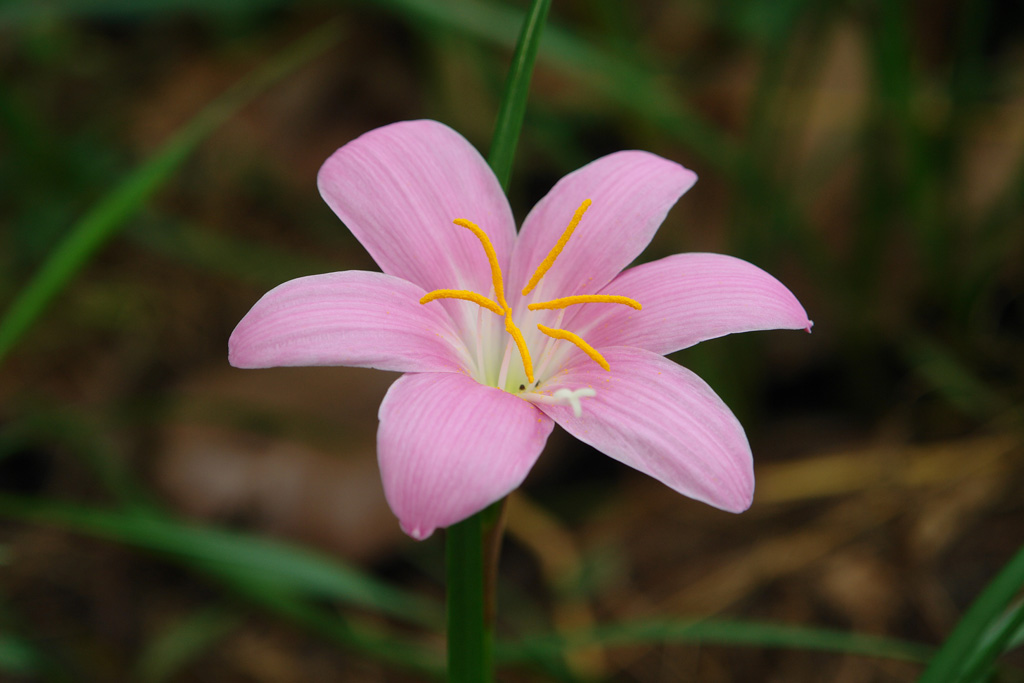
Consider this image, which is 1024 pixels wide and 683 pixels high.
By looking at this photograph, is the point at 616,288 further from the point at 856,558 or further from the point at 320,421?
the point at 320,421

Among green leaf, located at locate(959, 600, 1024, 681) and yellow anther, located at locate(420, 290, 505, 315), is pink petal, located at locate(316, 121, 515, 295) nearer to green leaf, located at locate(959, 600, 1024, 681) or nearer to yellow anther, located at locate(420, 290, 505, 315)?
yellow anther, located at locate(420, 290, 505, 315)

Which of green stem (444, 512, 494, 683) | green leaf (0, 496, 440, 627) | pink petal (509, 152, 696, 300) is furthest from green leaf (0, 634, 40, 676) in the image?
pink petal (509, 152, 696, 300)

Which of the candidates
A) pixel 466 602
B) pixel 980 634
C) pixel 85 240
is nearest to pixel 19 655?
pixel 85 240

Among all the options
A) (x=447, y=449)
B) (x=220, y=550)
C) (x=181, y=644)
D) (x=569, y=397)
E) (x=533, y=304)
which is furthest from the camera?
(x=181, y=644)

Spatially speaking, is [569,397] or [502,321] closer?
[569,397]

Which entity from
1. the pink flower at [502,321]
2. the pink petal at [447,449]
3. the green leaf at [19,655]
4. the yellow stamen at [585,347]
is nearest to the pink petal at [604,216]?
the pink flower at [502,321]

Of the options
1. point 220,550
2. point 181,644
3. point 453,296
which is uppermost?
point 453,296

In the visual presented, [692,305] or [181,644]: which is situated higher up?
[692,305]

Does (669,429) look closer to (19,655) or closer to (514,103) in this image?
(514,103)
